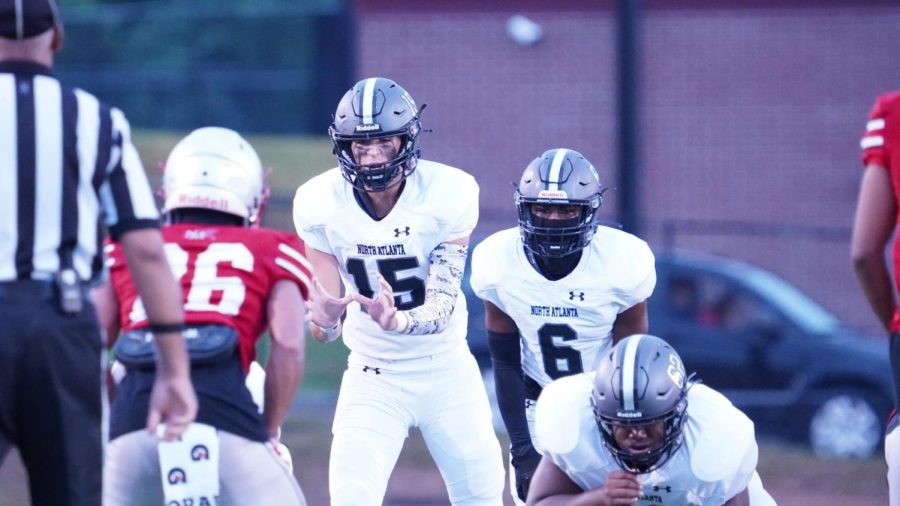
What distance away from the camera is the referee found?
3.72 m

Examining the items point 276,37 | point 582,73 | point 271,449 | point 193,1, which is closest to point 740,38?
point 582,73

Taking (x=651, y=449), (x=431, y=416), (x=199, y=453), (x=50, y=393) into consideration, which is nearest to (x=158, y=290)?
(x=50, y=393)

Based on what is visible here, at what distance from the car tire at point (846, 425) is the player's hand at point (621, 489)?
23.7ft

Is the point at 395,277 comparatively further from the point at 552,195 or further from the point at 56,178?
the point at 56,178

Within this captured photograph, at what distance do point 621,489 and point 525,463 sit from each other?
117cm

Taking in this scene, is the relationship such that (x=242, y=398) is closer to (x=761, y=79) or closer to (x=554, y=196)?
(x=554, y=196)

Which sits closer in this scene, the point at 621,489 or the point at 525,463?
the point at 621,489

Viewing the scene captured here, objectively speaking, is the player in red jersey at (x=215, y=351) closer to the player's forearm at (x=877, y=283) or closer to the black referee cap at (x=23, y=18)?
the black referee cap at (x=23, y=18)

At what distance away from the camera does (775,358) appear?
11836 mm

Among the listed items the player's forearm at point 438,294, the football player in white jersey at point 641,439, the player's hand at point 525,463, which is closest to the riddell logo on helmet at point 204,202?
the player's forearm at point 438,294

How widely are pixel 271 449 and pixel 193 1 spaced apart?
894 inches

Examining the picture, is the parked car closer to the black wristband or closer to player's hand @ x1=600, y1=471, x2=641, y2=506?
player's hand @ x1=600, y1=471, x2=641, y2=506

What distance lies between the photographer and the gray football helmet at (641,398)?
470 centimetres

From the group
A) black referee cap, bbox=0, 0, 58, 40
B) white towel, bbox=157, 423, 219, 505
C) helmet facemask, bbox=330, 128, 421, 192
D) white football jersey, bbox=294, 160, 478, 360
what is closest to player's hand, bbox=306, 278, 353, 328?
white football jersey, bbox=294, 160, 478, 360
